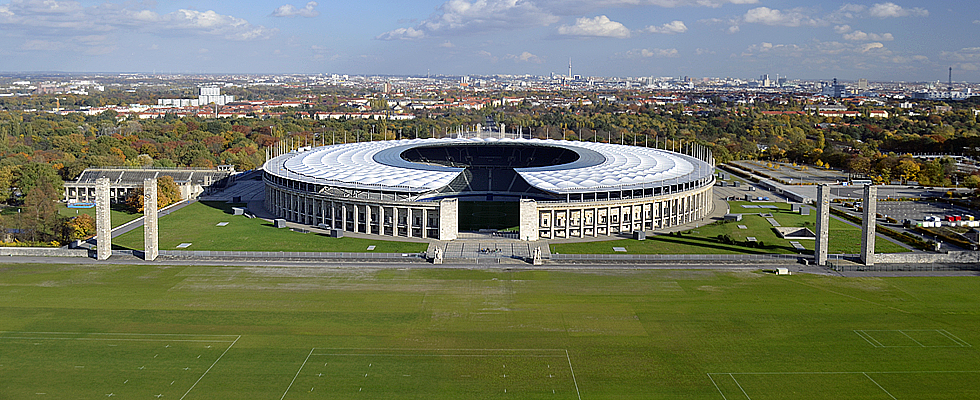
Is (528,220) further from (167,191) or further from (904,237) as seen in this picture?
(167,191)

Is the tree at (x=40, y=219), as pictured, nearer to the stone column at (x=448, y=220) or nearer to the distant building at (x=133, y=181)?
the distant building at (x=133, y=181)

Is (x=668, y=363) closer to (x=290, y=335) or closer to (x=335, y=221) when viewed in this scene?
(x=290, y=335)

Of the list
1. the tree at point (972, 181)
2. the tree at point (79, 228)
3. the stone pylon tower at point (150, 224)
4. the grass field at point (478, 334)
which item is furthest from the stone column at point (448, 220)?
the tree at point (972, 181)

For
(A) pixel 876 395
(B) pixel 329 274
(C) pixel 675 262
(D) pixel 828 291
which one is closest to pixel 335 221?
(B) pixel 329 274

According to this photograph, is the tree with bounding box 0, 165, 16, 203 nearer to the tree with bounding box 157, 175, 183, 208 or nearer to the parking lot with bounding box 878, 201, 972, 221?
the tree with bounding box 157, 175, 183, 208

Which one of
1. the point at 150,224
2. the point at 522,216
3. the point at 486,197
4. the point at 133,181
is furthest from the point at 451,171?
the point at 133,181
